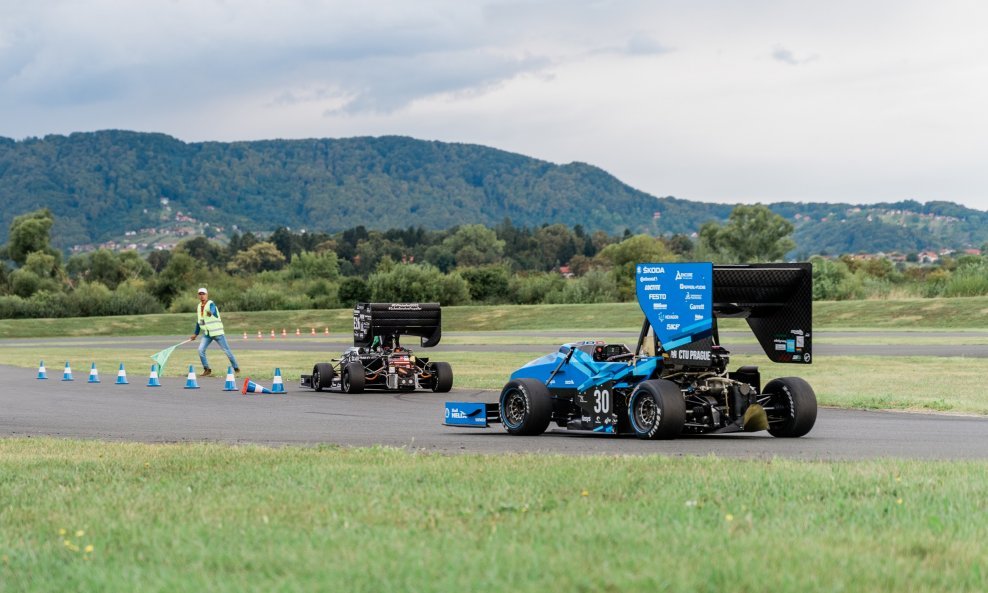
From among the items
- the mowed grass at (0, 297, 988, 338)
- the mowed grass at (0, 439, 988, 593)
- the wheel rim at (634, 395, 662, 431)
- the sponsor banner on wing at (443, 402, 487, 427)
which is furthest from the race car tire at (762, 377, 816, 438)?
the mowed grass at (0, 297, 988, 338)

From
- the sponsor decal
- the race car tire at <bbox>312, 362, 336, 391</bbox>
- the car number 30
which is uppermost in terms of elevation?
the sponsor decal

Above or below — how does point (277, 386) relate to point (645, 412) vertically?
below

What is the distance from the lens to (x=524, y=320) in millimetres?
71500

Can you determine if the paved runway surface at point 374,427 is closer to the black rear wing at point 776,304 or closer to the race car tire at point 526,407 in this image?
the race car tire at point 526,407

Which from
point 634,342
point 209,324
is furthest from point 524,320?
point 209,324

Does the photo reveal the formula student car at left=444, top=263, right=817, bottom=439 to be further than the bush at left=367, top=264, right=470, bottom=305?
No

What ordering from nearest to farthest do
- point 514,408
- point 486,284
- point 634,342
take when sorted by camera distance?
point 514,408
point 634,342
point 486,284

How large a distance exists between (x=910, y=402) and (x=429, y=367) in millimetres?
9593

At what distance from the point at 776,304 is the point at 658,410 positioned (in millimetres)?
1995

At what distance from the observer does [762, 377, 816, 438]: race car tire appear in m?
14.5

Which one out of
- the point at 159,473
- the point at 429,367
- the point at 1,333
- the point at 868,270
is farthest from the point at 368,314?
the point at 868,270

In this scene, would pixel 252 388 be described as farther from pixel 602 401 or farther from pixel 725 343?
pixel 725 343

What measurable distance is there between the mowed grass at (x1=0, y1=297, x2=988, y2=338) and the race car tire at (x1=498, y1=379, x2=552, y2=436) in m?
43.8

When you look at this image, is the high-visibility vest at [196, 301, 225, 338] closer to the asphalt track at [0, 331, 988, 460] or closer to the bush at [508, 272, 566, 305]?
the asphalt track at [0, 331, 988, 460]
